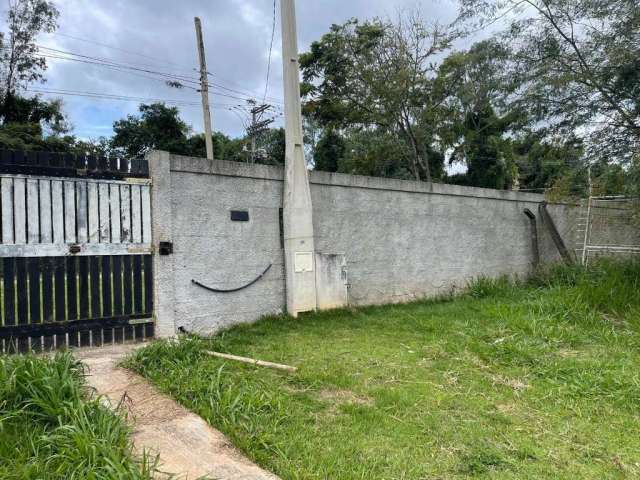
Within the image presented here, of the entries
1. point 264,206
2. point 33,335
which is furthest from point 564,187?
point 33,335

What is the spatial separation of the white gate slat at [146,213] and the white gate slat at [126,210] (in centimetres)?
13

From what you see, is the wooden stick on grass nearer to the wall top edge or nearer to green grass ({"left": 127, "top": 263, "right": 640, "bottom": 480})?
green grass ({"left": 127, "top": 263, "right": 640, "bottom": 480})

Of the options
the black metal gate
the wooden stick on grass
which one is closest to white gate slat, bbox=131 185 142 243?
the black metal gate

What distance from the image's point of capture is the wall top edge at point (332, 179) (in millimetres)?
4719

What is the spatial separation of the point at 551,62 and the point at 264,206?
497 centimetres

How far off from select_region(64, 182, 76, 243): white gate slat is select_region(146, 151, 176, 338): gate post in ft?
2.25

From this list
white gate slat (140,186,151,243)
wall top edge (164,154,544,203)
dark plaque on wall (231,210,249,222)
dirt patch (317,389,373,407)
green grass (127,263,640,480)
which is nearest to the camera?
green grass (127,263,640,480)

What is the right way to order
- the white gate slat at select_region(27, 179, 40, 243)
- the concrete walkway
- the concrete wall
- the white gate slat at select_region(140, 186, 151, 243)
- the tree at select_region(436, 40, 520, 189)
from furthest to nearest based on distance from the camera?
1. the tree at select_region(436, 40, 520, 189)
2. the concrete wall
3. the white gate slat at select_region(140, 186, 151, 243)
4. the white gate slat at select_region(27, 179, 40, 243)
5. the concrete walkway

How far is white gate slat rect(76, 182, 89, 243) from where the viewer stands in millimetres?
4035

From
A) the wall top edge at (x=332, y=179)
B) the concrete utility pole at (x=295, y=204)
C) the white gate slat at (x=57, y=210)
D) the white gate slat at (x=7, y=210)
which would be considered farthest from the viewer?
the concrete utility pole at (x=295, y=204)

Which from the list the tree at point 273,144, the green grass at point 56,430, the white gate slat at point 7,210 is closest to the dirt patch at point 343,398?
the green grass at point 56,430

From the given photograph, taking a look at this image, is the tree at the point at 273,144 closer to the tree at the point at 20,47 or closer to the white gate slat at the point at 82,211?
the tree at the point at 20,47

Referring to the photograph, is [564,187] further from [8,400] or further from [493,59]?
[8,400]

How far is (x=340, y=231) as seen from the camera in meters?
6.06
